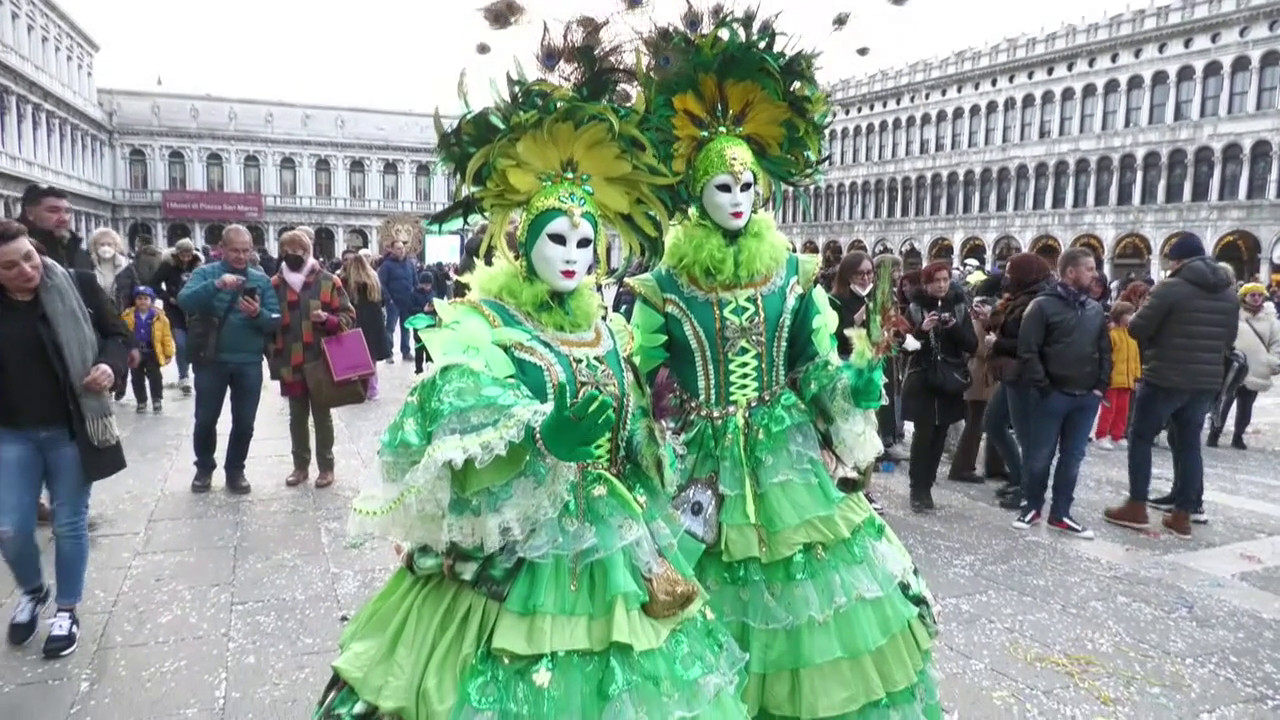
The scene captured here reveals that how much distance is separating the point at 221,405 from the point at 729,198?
454 cm

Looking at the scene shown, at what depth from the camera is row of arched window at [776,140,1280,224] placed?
36.3 meters

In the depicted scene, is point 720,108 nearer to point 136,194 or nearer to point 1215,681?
point 1215,681

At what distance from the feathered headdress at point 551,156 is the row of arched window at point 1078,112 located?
3752 centimetres

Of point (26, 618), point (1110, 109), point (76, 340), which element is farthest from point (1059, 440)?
point (1110, 109)

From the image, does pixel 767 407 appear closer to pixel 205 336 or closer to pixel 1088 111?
pixel 205 336

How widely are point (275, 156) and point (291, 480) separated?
6564 cm

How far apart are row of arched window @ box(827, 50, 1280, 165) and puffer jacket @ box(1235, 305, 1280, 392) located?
3075 centimetres

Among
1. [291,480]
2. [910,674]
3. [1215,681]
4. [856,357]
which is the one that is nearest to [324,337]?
[291,480]

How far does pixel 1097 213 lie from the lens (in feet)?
136

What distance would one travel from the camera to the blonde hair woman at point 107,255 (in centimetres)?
864

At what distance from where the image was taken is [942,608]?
14.1ft

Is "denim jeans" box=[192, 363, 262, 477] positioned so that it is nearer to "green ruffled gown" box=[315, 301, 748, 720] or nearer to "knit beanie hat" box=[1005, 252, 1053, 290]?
"green ruffled gown" box=[315, 301, 748, 720]

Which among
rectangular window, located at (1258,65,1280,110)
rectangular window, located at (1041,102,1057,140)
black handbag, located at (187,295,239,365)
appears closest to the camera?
black handbag, located at (187,295,239,365)

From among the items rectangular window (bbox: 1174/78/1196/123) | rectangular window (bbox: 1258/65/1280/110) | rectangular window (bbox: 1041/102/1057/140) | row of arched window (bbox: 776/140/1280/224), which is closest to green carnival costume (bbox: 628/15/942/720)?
row of arched window (bbox: 776/140/1280/224)
